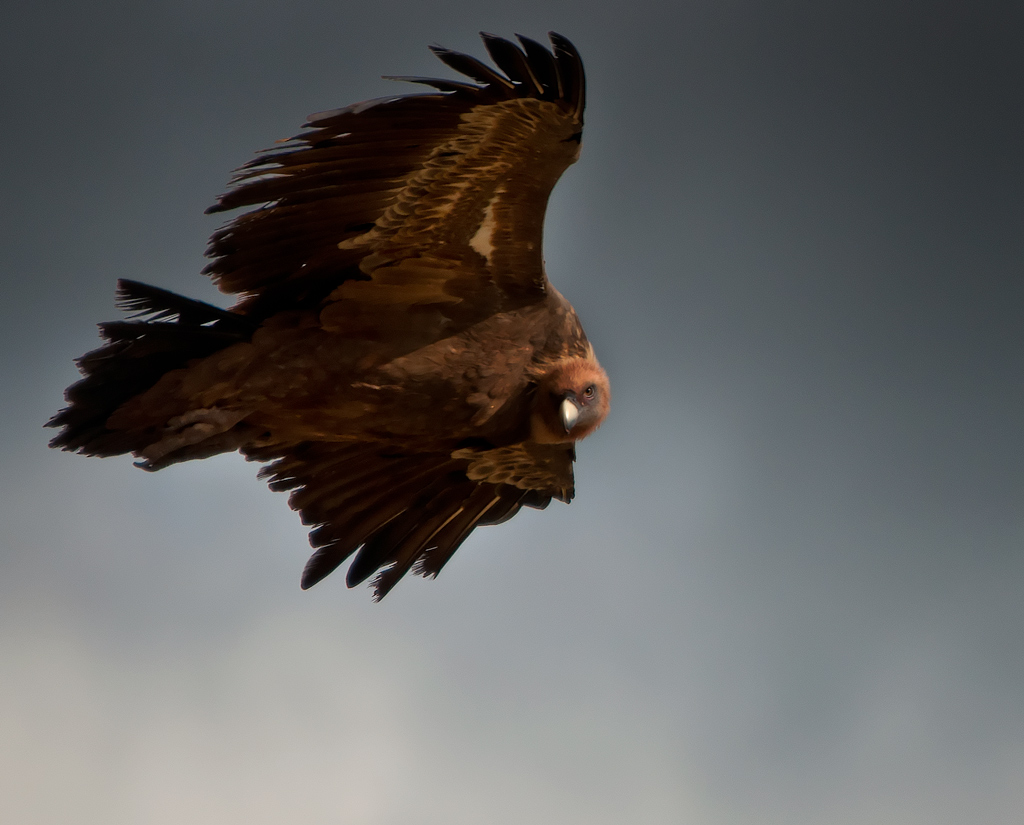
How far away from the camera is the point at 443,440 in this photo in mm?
3311

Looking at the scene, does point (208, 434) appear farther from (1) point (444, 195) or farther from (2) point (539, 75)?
(2) point (539, 75)

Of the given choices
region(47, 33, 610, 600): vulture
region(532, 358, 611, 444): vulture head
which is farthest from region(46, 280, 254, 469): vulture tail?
region(532, 358, 611, 444): vulture head

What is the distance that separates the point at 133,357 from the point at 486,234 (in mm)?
1033

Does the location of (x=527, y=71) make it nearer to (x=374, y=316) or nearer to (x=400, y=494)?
(x=374, y=316)

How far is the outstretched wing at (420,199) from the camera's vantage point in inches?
103

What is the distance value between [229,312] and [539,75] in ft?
3.62

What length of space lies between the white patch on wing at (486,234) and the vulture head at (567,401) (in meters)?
0.39

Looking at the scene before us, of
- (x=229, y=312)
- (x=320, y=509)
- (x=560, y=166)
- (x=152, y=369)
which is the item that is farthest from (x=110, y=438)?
(x=560, y=166)

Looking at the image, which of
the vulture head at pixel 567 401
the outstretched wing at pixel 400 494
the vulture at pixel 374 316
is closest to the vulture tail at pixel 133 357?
the vulture at pixel 374 316

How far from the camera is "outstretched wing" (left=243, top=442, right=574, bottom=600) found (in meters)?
3.49

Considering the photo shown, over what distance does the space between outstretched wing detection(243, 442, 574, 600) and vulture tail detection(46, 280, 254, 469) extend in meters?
0.49

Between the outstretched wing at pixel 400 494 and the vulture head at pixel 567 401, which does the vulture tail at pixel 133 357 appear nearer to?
the outstretched wing at pixel 400 494

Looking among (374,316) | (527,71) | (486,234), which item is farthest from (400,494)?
(527,71)

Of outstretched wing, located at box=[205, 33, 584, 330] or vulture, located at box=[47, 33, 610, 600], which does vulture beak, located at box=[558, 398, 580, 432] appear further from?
outstretched wing, located at box=[205, 33, 584, 330]
